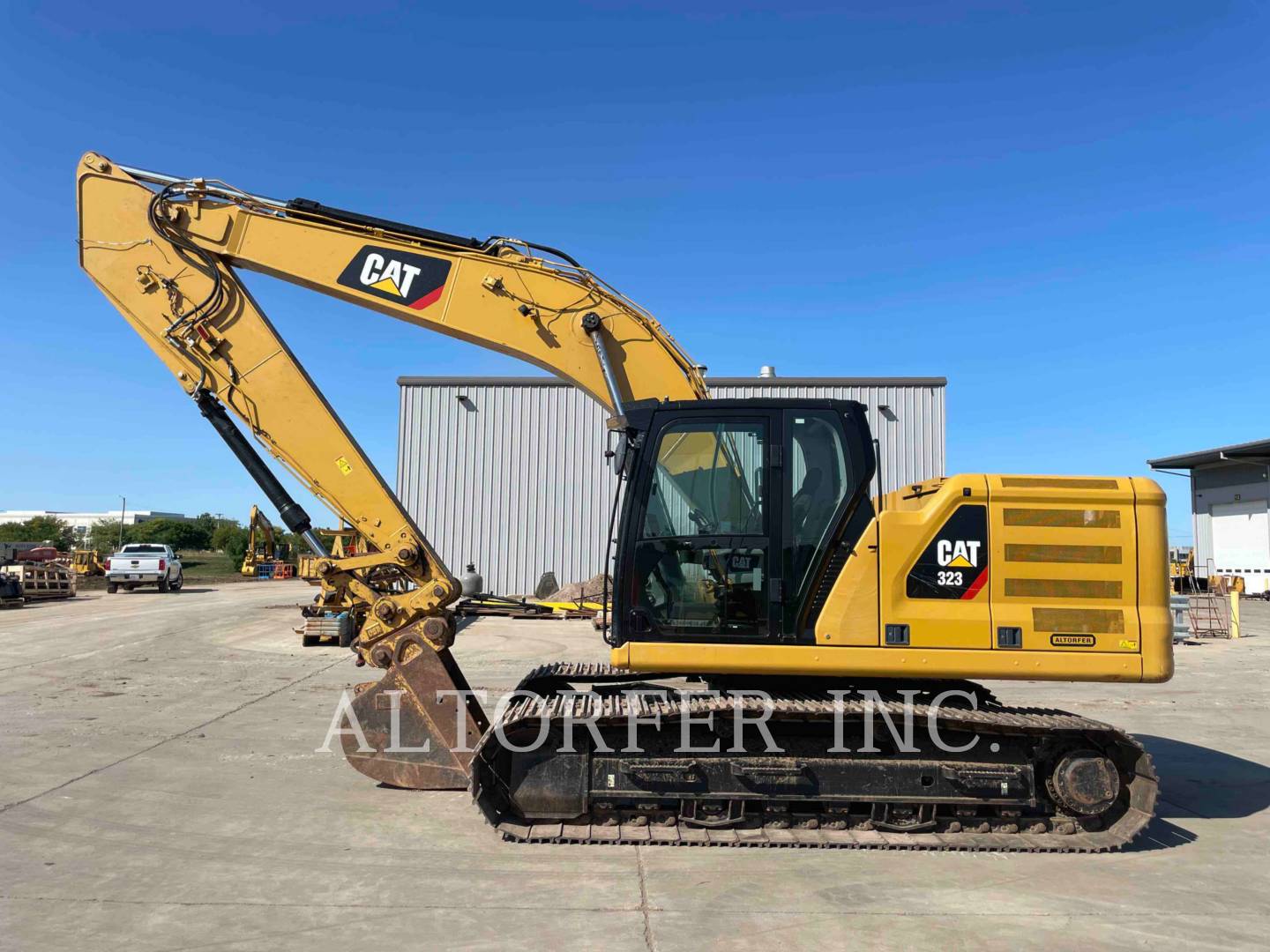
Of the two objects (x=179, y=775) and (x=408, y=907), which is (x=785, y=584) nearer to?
(x=408, y=907)

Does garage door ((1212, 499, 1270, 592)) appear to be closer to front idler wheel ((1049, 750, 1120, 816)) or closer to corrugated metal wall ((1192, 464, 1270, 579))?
corrugated metal wall ((1192, 464, 1270, 579))

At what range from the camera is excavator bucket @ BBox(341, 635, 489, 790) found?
6.54m

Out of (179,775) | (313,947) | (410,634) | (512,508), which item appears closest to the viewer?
(313,947)

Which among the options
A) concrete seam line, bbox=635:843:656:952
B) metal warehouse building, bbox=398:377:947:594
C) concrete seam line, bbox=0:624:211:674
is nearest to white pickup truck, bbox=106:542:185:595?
metal warehouse building, bbox=398:377:947:594

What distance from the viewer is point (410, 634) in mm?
6652

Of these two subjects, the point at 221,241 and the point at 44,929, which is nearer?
the point at 44,929

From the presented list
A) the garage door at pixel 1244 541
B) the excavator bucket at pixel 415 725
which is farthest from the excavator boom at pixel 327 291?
the garage door at pixel 1244 541

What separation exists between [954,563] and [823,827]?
6.56 feet

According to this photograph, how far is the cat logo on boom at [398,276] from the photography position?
22.4 feet

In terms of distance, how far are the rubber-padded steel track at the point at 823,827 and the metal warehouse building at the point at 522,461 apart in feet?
64.6

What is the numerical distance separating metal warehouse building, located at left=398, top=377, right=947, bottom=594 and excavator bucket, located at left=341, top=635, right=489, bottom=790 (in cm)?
1889

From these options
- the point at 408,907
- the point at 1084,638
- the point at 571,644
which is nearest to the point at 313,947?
the point at 408,907

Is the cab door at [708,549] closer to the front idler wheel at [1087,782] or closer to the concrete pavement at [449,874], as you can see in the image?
the concrete pavement at [449,874]

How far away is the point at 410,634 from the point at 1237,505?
44.1m
